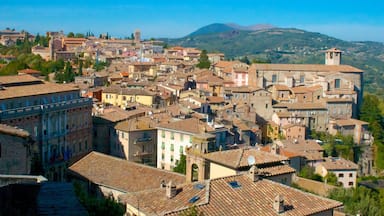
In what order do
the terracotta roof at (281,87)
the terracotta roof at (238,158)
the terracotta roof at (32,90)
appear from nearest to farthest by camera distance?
1. the terracotta roof at (238,158)
2. the terracotta roof at (32,90)
3. the terracotta roof at (281,87)

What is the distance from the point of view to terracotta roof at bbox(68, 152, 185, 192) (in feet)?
92.7

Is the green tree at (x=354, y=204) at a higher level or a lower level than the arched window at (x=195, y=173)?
lower

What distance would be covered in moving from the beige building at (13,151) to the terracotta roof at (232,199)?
372cm

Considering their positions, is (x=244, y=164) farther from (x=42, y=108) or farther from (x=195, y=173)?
(x=42, y=108)

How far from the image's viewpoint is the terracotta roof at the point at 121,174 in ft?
92.7

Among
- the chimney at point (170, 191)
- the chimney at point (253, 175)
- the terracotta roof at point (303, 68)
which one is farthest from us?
the terracotta roof at point (303, 68)

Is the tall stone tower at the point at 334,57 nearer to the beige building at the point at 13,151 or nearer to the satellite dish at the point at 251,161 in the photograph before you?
the satellite dish at the point at 251,161

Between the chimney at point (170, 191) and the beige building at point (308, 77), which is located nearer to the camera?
the chimney at point (170, 191)

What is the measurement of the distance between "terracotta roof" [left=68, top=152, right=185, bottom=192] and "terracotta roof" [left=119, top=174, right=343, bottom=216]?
9144 millimetres

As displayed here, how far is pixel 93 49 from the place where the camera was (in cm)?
12244

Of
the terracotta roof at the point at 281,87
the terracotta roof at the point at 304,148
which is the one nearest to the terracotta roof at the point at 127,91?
the terracotta roof at the point at 281,87

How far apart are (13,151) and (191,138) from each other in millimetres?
25098

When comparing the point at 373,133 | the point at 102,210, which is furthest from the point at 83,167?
the point at 373,133

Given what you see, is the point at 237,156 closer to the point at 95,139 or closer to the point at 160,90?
the point at 95,139
